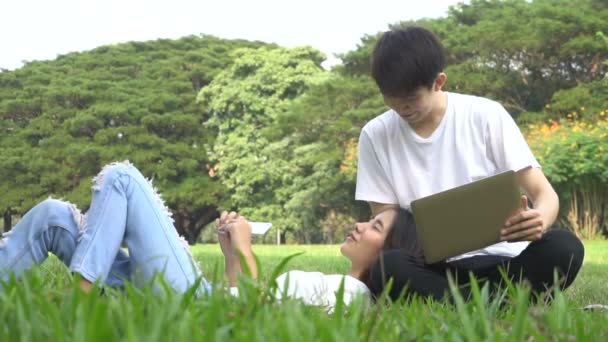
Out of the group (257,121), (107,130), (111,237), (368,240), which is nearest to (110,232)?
(111,237)

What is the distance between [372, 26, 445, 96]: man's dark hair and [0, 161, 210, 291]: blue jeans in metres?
0.79

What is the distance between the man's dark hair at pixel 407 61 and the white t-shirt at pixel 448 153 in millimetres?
228

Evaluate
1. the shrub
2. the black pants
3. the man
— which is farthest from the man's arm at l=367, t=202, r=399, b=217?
the shrub

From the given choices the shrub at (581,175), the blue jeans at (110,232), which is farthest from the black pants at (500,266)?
the shrub at (581,175)

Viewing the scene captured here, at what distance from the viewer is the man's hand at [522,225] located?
2.56m

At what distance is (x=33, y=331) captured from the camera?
1116mm

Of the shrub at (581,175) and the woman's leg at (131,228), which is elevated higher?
the woman's leg at (131,228)

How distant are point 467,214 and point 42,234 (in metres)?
1.19

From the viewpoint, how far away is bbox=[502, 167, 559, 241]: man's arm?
8.43 feet

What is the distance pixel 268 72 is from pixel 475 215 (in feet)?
75.9

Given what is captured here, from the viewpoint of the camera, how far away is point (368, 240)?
2.89 m

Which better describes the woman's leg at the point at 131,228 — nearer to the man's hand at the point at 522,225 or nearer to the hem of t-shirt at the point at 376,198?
the hem of t-shirt at the point at 376,198

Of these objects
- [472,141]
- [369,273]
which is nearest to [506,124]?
[472,141]

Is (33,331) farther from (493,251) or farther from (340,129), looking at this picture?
(340,129)
